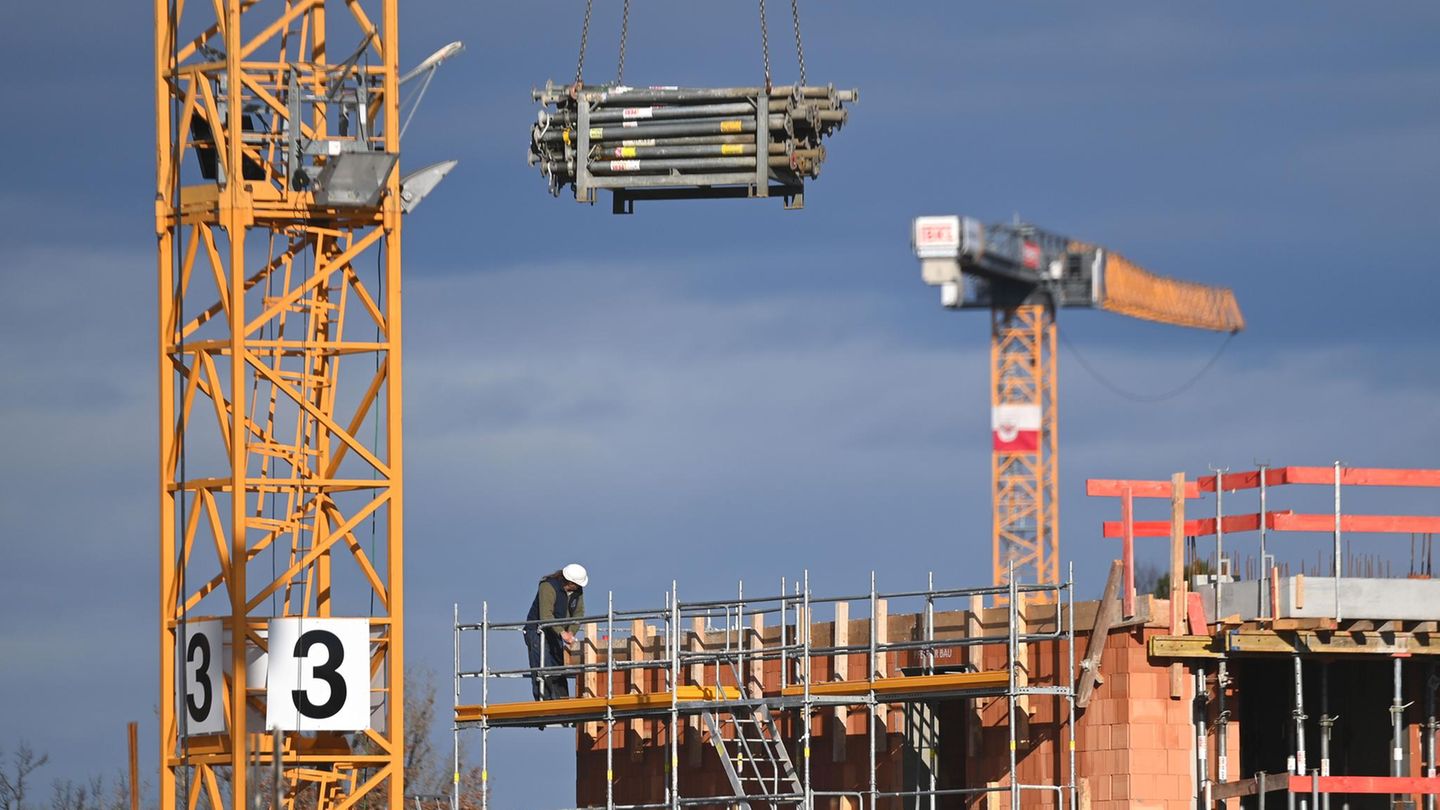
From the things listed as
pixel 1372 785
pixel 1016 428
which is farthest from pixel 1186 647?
pixel 1016 428

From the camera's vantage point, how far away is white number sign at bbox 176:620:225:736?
40000 mm

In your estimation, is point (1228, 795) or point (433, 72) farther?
point (433, 72)

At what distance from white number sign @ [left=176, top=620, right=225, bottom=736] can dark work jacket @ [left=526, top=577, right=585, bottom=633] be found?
426 cm

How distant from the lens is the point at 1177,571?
1368 inches

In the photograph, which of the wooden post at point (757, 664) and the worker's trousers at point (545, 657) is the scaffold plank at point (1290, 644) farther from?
the worker's trousers at point (545, 657)

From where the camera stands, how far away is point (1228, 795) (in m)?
34.7

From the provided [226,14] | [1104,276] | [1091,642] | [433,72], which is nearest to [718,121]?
[433,72]

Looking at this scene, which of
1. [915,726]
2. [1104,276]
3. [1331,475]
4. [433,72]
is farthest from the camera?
[1104,276]

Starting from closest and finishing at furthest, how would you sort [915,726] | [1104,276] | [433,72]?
[915,726] < [433,72] < [1104,276]

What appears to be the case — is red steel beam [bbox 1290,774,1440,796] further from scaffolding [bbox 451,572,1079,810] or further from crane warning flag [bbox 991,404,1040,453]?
crane warning flag [bbox 991,404,1040,453]

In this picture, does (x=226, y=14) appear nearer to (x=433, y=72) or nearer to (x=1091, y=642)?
(x=433, y=72)

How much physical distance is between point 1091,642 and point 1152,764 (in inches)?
60.2

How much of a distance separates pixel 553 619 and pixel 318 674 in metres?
3.18

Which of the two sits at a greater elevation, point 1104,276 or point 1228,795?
point 1104,276
